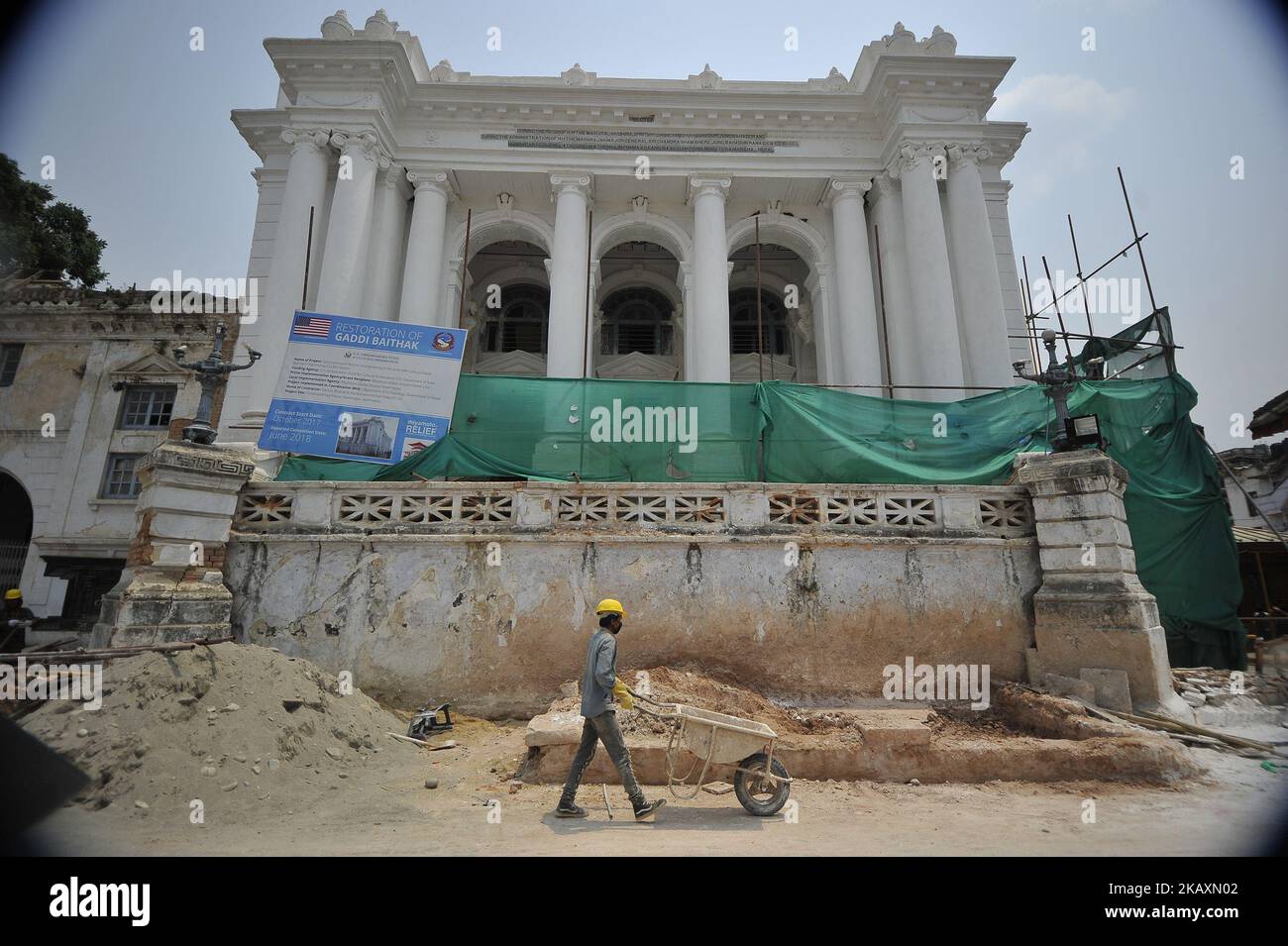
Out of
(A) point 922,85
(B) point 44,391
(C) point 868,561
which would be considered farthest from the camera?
(B) point 44,391

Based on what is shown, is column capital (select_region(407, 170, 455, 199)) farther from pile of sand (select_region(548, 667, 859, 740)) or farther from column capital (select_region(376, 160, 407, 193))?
pile of sand (select_region(548, 667, 859, 740))

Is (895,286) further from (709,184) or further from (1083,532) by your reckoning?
(1083,532)

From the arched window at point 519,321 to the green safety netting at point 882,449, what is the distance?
1078 centimetres

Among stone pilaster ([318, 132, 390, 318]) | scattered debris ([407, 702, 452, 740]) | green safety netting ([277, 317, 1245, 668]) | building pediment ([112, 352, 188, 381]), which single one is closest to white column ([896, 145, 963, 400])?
green safety netting ([277, 317, 1245, 668])

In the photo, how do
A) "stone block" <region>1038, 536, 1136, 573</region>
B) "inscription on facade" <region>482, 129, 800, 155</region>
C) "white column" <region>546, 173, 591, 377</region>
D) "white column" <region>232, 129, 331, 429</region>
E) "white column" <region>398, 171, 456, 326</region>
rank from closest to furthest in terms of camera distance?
"stone block" <region>1038, 536, 1136, 573</region>
"white column" <region>232, 129, 331, 429</region>
"white column" <region>546, 173, 591, 377</region>
"white column" <region>398, 171, 456, 326</region>
"inscription on facade" <region>482, 129, 800, 155</region>

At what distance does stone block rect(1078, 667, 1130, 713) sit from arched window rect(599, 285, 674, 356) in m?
14.8

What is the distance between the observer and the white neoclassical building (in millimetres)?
14469

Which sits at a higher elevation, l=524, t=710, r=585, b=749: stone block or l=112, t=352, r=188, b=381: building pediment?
l=112, t=352, r=188, b=381: building pediment

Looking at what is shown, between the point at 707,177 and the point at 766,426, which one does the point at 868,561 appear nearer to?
the point at 766,426

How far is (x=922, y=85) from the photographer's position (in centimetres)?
1516

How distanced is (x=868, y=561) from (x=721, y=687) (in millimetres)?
2425

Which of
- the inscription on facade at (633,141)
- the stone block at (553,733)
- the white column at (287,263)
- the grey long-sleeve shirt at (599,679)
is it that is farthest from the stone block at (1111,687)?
the white column at (287,263)

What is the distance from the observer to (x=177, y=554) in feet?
23.5
